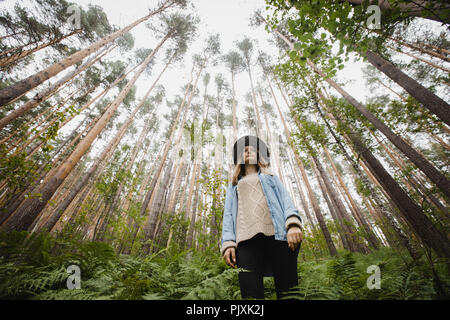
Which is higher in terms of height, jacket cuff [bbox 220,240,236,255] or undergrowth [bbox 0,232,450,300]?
jacket cuff [bbox 220,240,236,255]

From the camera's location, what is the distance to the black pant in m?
1.42

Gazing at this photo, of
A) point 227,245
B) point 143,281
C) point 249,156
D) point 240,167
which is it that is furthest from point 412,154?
point 143,281

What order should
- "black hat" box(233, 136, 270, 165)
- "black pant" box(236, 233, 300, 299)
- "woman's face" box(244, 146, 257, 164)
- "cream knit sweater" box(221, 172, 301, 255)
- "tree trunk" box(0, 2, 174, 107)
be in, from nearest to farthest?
"black pant" box(236, 233, 300, 299) → "cream knit sweater" box(221, 172, 301, 255) → "woman's face" box(244, 146, 257, 164) → "black hat" box(233, 136, 270, 165) → "tree trunk" box(0, 2, 174, 107)

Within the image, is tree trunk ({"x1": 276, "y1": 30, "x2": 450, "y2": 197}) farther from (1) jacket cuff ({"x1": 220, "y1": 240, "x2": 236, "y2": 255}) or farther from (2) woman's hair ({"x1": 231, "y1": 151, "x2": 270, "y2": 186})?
(1) jacket cuff ({"x1": 220, "y1": 240, "x2": 236, "y2": 255})

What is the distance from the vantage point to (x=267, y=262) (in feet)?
5.20

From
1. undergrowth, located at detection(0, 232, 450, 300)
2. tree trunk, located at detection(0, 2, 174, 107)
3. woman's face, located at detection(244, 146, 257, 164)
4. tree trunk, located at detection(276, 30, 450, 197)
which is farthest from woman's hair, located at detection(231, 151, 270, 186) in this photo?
tree trunk, located at detection(0, 2, 174, 107)

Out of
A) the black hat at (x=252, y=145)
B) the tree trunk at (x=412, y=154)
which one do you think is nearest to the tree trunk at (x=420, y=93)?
the tree trunk at (x=412, y=154)

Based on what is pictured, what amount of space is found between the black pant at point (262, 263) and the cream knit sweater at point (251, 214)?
64 millimetres

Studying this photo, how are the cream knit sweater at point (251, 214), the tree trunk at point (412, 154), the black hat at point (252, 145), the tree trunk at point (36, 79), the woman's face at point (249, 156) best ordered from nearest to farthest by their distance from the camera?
the cream knit sweater at point (251, 214)
the woman's face at point (249, 156)
the black hat at point (252, 145)
the tree trunk at point (36, 79)
the tree trunk at point (412, 154)

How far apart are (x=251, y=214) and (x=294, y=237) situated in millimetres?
442

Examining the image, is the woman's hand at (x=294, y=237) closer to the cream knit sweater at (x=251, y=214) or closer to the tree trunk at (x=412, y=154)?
the cream knit sweater at (x=251, y=214)

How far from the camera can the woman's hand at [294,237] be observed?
1427 millimetres

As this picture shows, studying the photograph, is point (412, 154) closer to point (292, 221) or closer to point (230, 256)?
point (292, 221)

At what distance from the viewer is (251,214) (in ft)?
5.52
